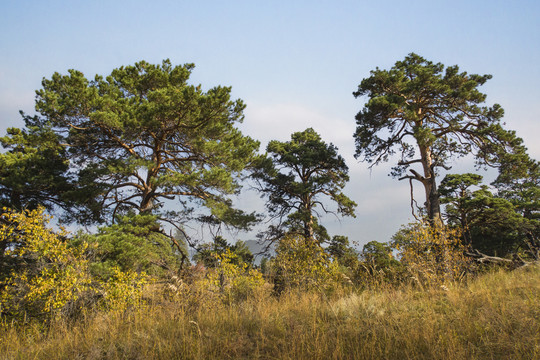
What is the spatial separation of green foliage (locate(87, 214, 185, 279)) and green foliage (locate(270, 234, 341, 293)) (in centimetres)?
426

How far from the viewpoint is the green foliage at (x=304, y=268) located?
26.9 feet

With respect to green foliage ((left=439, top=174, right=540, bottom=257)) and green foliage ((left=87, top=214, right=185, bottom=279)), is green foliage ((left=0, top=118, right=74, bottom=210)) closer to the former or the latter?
green foliage ((left=87, top=214, right=185, bottom=279))

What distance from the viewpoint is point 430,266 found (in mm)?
7312

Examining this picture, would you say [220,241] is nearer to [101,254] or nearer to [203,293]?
[101,254]

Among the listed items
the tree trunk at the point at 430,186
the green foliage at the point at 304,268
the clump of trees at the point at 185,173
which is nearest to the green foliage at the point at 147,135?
the clump of trees at the point at 185,173

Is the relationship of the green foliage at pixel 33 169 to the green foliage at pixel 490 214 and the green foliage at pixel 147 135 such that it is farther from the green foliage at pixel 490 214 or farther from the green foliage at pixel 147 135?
the green foliage at pixel 490 214

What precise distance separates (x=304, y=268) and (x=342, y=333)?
4778 millimetres

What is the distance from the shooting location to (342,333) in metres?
3.92

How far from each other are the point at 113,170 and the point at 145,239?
3.06 metres

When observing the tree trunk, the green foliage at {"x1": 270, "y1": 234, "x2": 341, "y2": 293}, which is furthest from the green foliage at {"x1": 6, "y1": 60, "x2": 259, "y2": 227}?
the tree trunk

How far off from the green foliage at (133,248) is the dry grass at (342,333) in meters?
3.86

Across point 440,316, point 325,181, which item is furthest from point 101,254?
point 325,181

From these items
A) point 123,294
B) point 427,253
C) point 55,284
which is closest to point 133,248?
point 55,284

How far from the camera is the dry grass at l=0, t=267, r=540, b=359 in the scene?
3.25 m
